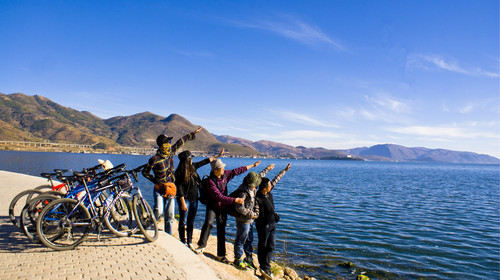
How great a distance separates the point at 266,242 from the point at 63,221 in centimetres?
418

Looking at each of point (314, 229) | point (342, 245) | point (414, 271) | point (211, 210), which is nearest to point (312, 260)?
point (342, 245)

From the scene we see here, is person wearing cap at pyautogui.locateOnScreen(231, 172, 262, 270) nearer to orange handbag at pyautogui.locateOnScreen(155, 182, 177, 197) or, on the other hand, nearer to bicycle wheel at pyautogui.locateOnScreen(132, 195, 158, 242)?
orange handbag at pyautogui.locateOnScreen(155, 182, 177, 197)

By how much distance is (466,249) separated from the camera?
12859 mm

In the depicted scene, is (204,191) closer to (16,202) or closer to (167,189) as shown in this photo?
(167,189)

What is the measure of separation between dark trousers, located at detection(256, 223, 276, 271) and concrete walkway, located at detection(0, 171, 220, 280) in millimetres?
1501

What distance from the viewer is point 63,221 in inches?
228

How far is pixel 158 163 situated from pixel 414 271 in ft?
30.8

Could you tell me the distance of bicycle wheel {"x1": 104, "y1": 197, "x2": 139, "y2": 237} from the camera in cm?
664

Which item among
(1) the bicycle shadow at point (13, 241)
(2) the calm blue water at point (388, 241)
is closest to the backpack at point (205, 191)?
(1) the bicycle shadow at point (13, 241)

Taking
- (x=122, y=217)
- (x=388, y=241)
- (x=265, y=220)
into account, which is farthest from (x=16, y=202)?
(x=388, y=241)

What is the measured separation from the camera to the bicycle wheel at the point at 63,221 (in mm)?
5680

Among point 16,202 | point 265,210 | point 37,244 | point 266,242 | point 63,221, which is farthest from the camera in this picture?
point 16,202

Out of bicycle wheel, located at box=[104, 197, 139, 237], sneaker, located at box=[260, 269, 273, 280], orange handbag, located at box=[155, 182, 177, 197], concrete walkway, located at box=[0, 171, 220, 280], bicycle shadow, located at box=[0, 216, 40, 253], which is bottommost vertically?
sneaker, located at box=[260, 269, 273, 280]

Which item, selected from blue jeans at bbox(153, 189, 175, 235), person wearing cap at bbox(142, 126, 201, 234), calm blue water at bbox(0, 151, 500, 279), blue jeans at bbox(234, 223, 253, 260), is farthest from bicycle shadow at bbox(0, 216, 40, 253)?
calm blue water at bbox(0, 151, 500, 279)
